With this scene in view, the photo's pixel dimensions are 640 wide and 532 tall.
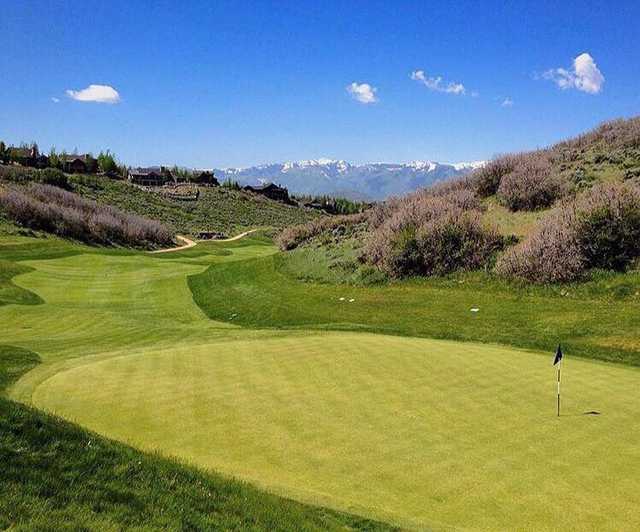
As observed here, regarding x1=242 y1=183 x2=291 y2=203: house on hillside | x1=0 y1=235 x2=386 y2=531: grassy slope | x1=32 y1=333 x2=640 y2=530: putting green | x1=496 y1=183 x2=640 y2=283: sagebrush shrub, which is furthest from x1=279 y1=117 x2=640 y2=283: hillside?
x1=242 y1=183 x2=291 y2=203: house on hillside

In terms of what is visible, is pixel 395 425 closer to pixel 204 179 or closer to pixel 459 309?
pixel 459 309

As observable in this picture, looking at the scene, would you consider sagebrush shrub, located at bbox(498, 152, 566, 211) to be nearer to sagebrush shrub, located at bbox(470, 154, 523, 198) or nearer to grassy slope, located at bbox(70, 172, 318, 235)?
sagebrush shrub, located at bbox(470, 154, 523, 198)

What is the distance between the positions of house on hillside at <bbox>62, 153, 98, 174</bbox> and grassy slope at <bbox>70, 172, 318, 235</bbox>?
531 inches

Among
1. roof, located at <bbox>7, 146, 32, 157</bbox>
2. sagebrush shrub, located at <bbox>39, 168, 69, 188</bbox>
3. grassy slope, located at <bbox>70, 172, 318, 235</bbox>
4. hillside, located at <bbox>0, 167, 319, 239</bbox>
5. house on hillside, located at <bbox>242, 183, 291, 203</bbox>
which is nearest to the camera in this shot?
sagebrush shrub, located at <bbox>39, 168, 69, 188</bbox>

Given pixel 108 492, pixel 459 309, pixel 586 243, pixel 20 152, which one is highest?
pixel 20 152

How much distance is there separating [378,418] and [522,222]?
68.1 ft

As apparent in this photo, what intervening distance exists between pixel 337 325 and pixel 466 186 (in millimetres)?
18243

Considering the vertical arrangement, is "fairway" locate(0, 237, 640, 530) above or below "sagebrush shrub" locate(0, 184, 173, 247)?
below

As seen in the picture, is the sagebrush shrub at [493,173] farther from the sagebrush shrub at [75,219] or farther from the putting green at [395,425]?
the sagebrush shrub at [75,219]

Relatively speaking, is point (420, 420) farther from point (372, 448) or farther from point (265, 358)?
point (265, 358)

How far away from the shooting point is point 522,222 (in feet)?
88.2

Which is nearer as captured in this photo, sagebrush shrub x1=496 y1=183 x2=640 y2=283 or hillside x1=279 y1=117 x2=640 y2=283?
sagebrush shrub x1=496 y1=183 x2=640 y2=283

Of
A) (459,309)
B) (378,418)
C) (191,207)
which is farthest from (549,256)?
(191,207)

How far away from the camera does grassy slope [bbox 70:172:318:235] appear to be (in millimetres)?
86812
